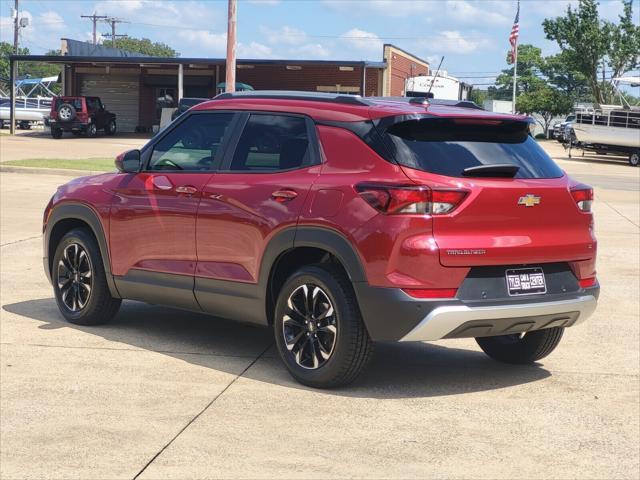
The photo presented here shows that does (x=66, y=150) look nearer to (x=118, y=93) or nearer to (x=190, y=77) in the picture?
(x=190, y=77)

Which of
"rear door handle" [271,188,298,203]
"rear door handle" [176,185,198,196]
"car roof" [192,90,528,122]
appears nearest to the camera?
"car roof" [192,90,528,122]

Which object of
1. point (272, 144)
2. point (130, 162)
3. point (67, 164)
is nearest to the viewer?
point (272, 144)

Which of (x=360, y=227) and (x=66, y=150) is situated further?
(x=66, y=150)

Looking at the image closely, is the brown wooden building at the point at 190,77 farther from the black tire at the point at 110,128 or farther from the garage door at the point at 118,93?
the black tire at the point at 110,128

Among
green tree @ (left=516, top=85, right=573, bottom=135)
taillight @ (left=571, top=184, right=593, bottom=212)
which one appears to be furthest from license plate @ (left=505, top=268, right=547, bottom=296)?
green tree @ (left=516, top=85, right=573, bottom=135)

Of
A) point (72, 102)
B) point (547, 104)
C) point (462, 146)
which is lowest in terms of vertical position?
point (462, 146)

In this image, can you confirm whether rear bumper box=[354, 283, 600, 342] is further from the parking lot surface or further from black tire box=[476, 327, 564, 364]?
black tire box=[476, 327, 564, 364]

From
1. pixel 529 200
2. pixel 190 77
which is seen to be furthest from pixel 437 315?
pixel 190 77

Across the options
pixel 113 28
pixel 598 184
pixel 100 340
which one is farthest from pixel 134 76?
pixel 113 28

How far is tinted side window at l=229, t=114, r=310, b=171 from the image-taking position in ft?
21.1

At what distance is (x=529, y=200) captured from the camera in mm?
6043

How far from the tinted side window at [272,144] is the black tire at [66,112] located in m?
44.4

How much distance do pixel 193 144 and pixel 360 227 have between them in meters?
1.90

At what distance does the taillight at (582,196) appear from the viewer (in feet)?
20.7
